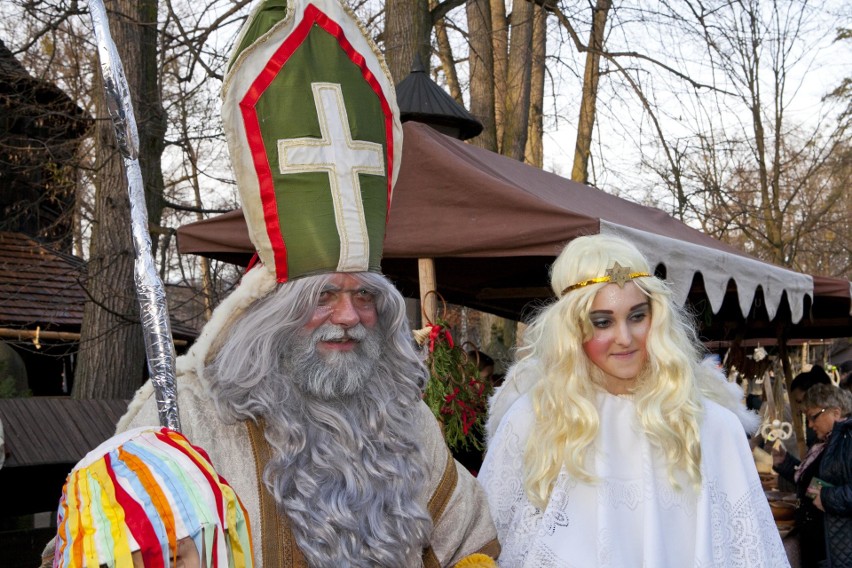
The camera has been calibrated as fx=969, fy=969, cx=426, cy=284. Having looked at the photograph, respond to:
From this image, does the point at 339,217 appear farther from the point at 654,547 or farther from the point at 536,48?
the point at 536,48

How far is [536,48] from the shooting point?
13.1 meters

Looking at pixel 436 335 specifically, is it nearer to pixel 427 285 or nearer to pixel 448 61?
pixel 427 285

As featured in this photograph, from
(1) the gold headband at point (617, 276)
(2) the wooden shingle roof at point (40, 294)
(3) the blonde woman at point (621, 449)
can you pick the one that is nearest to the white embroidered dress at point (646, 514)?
(3) the blonde woman at point (621, 449)

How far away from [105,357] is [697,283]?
15.3 feet

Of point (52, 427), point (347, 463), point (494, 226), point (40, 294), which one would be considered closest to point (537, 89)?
point (40, 294)

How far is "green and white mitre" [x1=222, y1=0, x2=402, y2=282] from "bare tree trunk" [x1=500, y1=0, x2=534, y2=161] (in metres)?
9.84

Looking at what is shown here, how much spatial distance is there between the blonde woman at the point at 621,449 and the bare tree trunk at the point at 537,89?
807 centimetres

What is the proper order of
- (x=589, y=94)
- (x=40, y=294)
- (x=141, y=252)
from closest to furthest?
(x=141, y=252)
(x=40, y=294)
(x=589, y=94)

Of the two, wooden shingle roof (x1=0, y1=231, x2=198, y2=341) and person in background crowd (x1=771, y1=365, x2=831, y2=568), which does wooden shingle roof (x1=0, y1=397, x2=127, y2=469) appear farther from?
wooden shingle roof (x1=0, y1=231, x2=198, y2=341)

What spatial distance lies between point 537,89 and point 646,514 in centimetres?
1277

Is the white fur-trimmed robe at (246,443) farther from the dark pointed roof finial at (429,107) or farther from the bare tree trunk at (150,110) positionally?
the bare tree trunk at (150,110)

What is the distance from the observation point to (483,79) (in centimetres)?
1205

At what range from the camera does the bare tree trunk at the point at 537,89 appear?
498 inches

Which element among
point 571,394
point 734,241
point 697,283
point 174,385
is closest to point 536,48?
point 697,283
